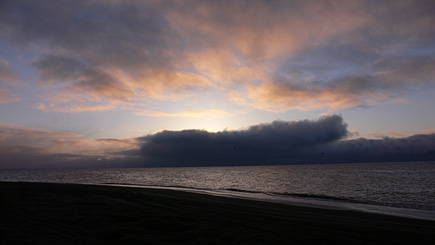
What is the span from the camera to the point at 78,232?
747cm

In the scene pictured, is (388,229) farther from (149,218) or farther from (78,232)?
(78,232)

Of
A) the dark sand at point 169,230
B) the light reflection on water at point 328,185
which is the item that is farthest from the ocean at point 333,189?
the dark sand at point 169,230

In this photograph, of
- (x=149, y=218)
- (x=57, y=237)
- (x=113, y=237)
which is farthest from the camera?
(x=149, y=218)

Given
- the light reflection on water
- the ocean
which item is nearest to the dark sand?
the ocean

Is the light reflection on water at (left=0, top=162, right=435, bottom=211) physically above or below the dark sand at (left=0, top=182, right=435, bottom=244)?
below

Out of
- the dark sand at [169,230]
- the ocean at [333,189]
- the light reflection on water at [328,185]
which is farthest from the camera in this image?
the light reflection on water at [328,185]

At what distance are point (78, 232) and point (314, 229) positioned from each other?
8825 millimetres

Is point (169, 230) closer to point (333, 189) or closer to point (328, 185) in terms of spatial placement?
point (333, 189)

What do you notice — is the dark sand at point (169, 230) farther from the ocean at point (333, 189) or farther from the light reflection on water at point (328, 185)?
the light reflection on water at point (328, 185)

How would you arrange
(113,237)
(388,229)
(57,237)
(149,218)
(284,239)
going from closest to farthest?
(57,237) → (113,237) → (284,239) → (149,218) → (388,229)

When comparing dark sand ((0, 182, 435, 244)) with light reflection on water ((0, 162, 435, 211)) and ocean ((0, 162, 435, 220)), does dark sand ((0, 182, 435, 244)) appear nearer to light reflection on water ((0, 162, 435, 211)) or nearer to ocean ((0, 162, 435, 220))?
ocean ((0, 162, 435, 220))

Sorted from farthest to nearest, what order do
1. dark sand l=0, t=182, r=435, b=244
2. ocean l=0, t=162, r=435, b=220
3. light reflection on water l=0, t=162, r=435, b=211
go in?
light reflection on water l=0, t=162, r=435, b=211 < ocean l=0, t=162, r=435, b=220 < dark sand l=0, t=182, r=435, b=244

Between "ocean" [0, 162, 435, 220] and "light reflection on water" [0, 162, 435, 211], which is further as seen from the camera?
"light reflection on water" [0, 162, 435, 211]

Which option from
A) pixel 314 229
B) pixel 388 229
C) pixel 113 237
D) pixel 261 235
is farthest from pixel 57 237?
pixel 388 229
